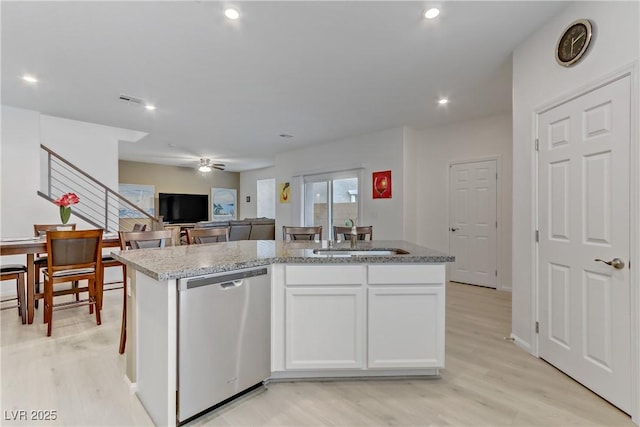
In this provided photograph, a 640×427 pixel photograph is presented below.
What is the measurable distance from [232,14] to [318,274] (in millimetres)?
1979

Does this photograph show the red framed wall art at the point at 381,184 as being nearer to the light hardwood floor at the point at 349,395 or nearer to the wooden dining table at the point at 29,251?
the light hardwood floor at the point at 349,395

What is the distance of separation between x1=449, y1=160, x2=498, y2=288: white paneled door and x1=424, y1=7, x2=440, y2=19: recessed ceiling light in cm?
308

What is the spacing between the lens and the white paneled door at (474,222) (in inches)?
190

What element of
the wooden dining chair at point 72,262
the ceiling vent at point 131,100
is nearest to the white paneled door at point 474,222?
the ceiling vent at point 131,100

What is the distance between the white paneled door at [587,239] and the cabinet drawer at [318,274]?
154cm

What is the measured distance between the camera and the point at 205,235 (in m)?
3.15

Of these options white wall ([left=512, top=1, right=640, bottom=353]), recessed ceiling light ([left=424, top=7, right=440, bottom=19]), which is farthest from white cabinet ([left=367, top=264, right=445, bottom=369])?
recessed ceiling light ([left=424, top=7, right=440, bottom=19])

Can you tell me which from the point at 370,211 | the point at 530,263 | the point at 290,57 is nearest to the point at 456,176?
the point at 370,211

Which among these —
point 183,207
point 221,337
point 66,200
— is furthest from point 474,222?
point 183,207

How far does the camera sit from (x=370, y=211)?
5.88 m

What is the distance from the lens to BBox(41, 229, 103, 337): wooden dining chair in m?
2.96

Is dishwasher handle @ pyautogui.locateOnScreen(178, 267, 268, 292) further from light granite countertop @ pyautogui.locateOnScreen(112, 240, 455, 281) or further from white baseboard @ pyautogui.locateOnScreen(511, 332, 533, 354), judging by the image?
white baseboard @ pyautogui.locateOnScreen(511, 332, 533, 354)

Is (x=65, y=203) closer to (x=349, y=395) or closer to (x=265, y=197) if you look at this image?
(x=349, y=395)

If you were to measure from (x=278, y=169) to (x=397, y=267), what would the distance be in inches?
238
